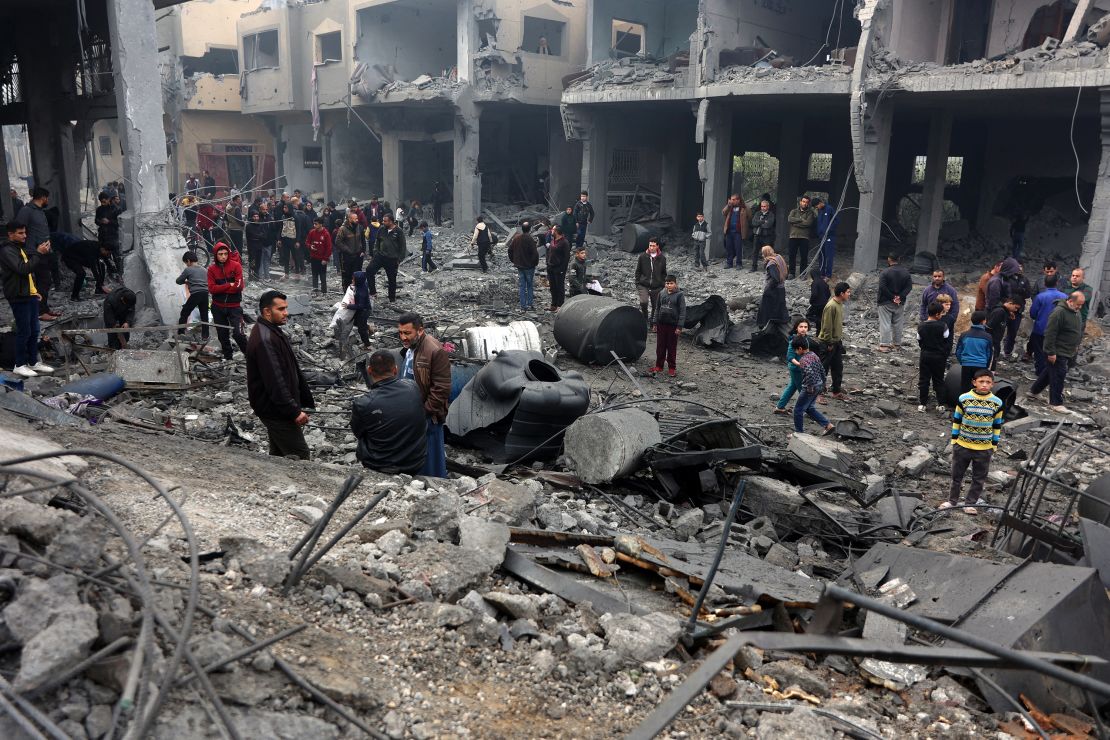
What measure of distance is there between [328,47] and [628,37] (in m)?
10.1

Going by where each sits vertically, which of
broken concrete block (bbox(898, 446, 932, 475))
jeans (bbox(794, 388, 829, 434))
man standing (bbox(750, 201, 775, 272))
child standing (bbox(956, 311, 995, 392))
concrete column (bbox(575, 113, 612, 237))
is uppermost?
concrete column (bbox(575, 113, 612, 237))

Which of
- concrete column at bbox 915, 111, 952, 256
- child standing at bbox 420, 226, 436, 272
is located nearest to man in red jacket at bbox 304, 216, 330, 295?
child standing at bbox 420, 226, 436, 272

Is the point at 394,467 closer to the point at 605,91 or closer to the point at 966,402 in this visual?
the point at 966,402

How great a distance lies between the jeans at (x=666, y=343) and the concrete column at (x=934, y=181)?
343 inches

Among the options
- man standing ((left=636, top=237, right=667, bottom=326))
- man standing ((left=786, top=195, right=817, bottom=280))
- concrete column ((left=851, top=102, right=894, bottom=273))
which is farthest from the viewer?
man standing ((left=786, top=195, right=817, bottom=280))

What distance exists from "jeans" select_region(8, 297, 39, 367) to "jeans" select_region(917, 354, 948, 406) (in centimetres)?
955

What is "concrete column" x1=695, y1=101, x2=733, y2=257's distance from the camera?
18.6 m

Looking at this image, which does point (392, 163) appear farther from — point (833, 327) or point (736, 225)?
point (833, 327)

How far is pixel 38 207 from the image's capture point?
35.1 feet

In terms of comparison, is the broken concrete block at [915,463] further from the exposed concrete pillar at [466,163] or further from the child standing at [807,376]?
the exposed concrete pillar at [466,163]

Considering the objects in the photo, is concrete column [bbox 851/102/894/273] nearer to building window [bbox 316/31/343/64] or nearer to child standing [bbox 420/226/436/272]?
child standing [bbox 420/226/436/272]

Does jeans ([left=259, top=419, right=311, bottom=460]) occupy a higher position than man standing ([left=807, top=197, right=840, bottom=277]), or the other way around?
man standing ([left=807, top=197, right=840, bottom=277])

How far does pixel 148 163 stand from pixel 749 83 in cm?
1169

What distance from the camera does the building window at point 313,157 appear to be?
3016 centimetres
